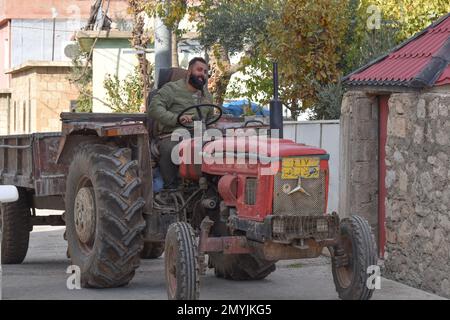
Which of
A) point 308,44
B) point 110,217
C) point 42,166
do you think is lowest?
point 110,217

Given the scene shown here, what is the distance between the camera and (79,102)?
3794 cm

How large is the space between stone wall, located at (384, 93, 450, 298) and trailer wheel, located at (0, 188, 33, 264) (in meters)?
4.20

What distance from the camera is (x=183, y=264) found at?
333 inches

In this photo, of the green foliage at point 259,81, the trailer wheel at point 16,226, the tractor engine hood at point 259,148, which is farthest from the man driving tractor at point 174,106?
the green foliage at point 259,81

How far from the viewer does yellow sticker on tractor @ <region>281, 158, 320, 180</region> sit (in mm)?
8617

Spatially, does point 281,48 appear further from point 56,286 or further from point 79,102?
point 79,102

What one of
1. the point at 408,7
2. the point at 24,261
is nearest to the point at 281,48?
the point at 408,7

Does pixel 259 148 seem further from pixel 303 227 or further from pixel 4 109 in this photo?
pixel 4 109

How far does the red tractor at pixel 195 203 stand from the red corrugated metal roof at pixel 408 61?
5.04 feet

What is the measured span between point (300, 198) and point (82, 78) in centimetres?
3012

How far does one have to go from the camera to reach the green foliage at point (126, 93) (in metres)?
29.6

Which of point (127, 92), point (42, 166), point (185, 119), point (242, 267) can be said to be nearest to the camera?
point (185, 119)

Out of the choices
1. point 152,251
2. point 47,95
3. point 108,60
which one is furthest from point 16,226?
point 47,95

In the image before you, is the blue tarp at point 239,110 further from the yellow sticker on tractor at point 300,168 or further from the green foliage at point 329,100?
the yellow sticker on tractor at point 300,168
